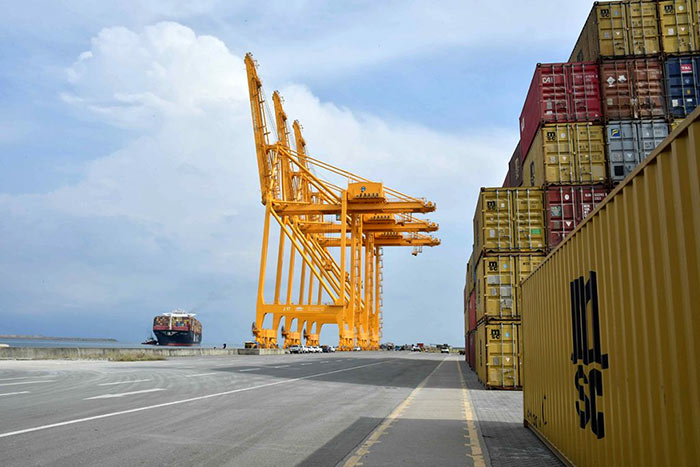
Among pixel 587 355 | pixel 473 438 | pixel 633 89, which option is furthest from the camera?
pixel 633 89

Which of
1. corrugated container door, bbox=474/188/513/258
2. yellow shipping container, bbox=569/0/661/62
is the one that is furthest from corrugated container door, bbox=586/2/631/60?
corrugated container door, bbox=474/188/513/258

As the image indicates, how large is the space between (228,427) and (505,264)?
11.5m

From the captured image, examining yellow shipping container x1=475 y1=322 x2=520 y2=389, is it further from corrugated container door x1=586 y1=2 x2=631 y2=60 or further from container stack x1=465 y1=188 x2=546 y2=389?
corrugated container door x1=586 y1=2 x2=631 y2=60

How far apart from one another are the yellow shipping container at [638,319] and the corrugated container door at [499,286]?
11.1 metres

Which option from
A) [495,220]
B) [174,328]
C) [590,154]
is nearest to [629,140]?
[590,154]

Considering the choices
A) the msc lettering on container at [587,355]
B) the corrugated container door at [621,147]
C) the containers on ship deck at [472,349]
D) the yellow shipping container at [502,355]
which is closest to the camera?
the msc lettering on container at [587,355]

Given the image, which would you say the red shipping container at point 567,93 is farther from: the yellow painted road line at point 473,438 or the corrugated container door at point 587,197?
the yellow painted road line at point 473,438

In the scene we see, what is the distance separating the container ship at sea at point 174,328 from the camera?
116000 millimetres

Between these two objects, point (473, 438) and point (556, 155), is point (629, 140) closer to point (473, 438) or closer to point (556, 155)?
point (556, 155)

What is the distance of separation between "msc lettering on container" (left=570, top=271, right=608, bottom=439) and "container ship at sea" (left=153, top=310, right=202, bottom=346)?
11680cm

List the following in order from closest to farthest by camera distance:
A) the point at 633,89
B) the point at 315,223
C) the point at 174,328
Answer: the point at 633,89, the point at 315,223, the point at 174,328

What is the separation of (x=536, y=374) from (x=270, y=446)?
4.31m

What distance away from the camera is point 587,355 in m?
5.93

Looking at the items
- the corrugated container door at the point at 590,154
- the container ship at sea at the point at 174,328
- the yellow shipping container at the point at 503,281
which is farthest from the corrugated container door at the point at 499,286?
the container ship at sea at the point at 174,328
